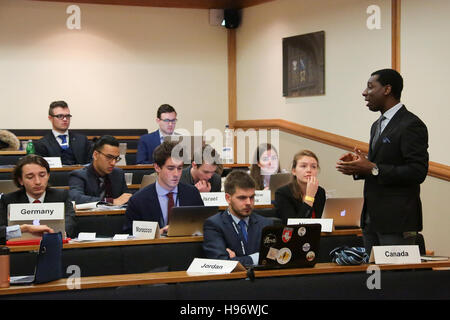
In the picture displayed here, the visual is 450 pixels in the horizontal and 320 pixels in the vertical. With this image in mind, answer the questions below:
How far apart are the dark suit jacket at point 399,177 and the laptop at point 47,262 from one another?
1.54 meters

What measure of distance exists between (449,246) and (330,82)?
2.73m

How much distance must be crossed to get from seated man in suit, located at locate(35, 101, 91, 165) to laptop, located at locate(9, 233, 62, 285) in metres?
4.33

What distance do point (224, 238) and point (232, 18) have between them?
6881 millimetres

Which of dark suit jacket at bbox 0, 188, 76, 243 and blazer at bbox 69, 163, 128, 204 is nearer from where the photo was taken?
dark suit jacket at bbox 0, 188, 76, 243

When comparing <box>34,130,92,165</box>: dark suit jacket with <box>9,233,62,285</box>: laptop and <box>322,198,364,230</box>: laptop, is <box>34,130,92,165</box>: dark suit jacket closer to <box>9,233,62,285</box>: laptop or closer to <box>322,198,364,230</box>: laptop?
<box>322,198,364,230</box>: laptop

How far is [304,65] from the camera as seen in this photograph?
8.64 m

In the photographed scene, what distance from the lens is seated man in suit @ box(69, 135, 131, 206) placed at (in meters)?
5.27

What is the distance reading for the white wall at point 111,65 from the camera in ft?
31.2

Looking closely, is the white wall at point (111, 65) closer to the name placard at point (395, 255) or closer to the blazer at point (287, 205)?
the blazer at point (287, 205)

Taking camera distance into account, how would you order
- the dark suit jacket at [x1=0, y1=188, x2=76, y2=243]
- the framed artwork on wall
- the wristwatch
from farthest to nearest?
the framed artwork on wall < the dark suit jacket at [x1=0, y1=188, x2=76, y2=243] < the wristwatch

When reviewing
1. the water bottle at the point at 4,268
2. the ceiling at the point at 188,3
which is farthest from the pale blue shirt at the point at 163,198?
the ceiling at the point at 188,3

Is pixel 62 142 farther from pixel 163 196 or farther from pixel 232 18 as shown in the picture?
pixel 232 18

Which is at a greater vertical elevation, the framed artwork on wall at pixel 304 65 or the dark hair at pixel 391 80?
the framed artwork on wall at pixel 304 65

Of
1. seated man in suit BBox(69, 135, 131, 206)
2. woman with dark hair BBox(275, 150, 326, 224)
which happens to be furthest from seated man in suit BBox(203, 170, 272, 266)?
seated man in suit BBox(69, 135, 131, 206)
